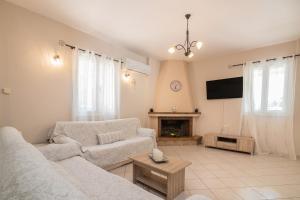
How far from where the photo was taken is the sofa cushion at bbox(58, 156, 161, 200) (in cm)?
129

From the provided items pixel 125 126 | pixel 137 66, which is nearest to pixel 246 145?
pixel 125 126

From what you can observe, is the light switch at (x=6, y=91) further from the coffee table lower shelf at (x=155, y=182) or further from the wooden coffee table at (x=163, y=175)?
the coffee table lower shelf at (x=155, y=182)

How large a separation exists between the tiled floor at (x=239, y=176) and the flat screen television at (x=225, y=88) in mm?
1606

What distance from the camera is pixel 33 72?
262 cm

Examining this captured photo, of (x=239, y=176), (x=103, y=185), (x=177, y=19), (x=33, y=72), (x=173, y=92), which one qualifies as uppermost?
(x=177, y=19)

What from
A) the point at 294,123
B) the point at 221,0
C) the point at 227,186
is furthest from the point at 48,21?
the point at 294,123

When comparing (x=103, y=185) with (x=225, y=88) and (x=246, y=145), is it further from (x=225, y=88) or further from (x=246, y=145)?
(x=225, y=88)

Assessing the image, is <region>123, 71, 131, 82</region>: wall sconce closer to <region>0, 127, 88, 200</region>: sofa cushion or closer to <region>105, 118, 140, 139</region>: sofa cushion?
<region>105, 118, 140, 139</region>: sofa cushion

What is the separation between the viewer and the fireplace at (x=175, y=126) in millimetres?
5117

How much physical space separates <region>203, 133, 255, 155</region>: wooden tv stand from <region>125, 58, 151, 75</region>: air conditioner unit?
265 centimetres

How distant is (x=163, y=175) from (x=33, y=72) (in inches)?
104

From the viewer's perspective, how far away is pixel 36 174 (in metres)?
0.69

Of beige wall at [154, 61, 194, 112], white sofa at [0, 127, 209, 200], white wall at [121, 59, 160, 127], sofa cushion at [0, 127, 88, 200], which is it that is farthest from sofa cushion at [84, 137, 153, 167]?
beige wall at [154, 61, 194, 112]

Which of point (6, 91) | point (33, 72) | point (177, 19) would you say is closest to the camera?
point (6, 91)
